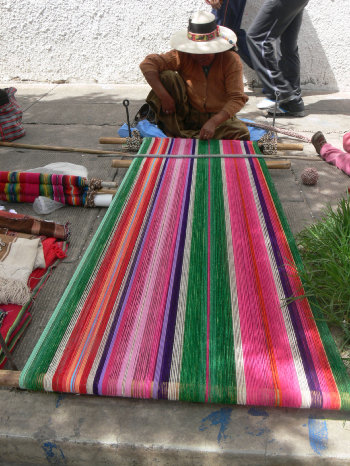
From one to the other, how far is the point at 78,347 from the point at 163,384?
35 cm

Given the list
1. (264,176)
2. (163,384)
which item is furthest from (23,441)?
(264,176)

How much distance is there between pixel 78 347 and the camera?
1.48m

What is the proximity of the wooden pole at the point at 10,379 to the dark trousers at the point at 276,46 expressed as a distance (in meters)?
3.86

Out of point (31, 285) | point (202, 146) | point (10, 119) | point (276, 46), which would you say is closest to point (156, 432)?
point (31, 285)

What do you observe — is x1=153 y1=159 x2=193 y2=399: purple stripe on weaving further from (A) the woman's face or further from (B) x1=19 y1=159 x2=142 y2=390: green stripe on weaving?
(A) the woman's face

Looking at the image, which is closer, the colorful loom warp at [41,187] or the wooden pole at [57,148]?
the colorful loom warp at [41,187]

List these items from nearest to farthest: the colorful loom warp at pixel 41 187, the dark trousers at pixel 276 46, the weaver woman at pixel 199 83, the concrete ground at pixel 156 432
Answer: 1. the concrete ground at pixel 156 432
2. the colorful loom warp at pixel 41 187
3. the weaver woman at pixel 199 83
4. the dark trousers at pixel 276 46

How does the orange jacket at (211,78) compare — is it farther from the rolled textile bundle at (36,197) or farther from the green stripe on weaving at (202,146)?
the rolled textile bundle at (36,197)

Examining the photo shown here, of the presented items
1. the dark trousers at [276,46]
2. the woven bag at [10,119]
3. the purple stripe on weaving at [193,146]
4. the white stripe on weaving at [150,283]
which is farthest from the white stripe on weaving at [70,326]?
the dark trousers at [276,46]

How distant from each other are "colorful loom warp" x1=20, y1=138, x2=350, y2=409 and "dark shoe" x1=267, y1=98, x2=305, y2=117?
2.41 metres

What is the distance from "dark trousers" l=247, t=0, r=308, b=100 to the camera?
4.17 meters

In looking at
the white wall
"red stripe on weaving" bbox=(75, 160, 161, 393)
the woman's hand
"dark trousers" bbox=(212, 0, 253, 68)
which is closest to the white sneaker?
"dark trousers" bbox=(212, 0, 253, 68)

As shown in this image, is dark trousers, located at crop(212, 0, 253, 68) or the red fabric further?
dark trousers, located at crop(212, 0, 253, 68)

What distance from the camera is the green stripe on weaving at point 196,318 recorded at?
4.41 feet
